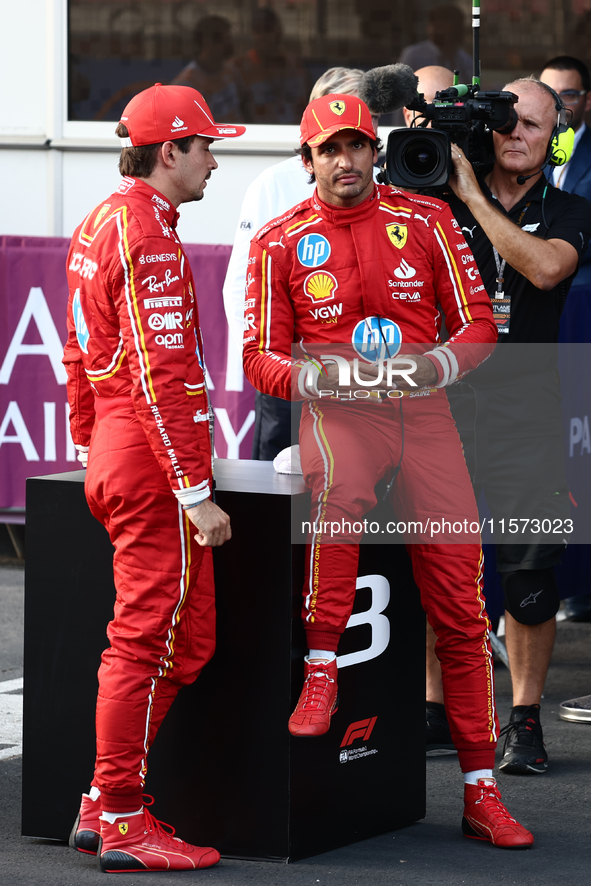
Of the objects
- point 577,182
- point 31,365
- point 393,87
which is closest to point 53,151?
point 31,365

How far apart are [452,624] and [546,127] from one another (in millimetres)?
1877

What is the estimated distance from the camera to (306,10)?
32.7 feet

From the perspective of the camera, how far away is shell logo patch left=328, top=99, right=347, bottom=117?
3.73 meters

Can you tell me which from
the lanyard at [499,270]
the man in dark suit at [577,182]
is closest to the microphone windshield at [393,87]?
the lanyard at [499,270]

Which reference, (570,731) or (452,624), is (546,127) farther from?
→ (570,731)

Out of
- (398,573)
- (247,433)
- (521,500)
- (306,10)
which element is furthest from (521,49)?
(398,573)

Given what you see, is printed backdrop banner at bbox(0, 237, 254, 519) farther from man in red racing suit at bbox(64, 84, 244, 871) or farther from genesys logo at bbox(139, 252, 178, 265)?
genesys logo at bbox(139, 252, 178, 265)

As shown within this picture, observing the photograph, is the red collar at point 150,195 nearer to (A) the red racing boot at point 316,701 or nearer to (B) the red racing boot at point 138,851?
(A) the red racing boot at point 316,701

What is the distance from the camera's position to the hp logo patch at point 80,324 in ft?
11.7

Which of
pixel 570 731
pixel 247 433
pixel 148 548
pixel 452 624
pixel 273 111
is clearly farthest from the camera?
pixel 273 111

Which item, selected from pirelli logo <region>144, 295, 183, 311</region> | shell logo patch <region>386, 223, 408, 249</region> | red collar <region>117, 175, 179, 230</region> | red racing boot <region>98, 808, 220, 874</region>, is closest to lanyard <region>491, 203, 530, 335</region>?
shell logo patch <region>386, 223, 408, 249</region>

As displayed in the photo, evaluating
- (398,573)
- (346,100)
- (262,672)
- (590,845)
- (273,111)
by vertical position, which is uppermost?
(273,111)

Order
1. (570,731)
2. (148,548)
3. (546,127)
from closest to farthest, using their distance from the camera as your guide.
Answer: (148,548), (546,127), (570,731)

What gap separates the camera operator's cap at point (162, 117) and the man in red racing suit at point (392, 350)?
14.8 inches
